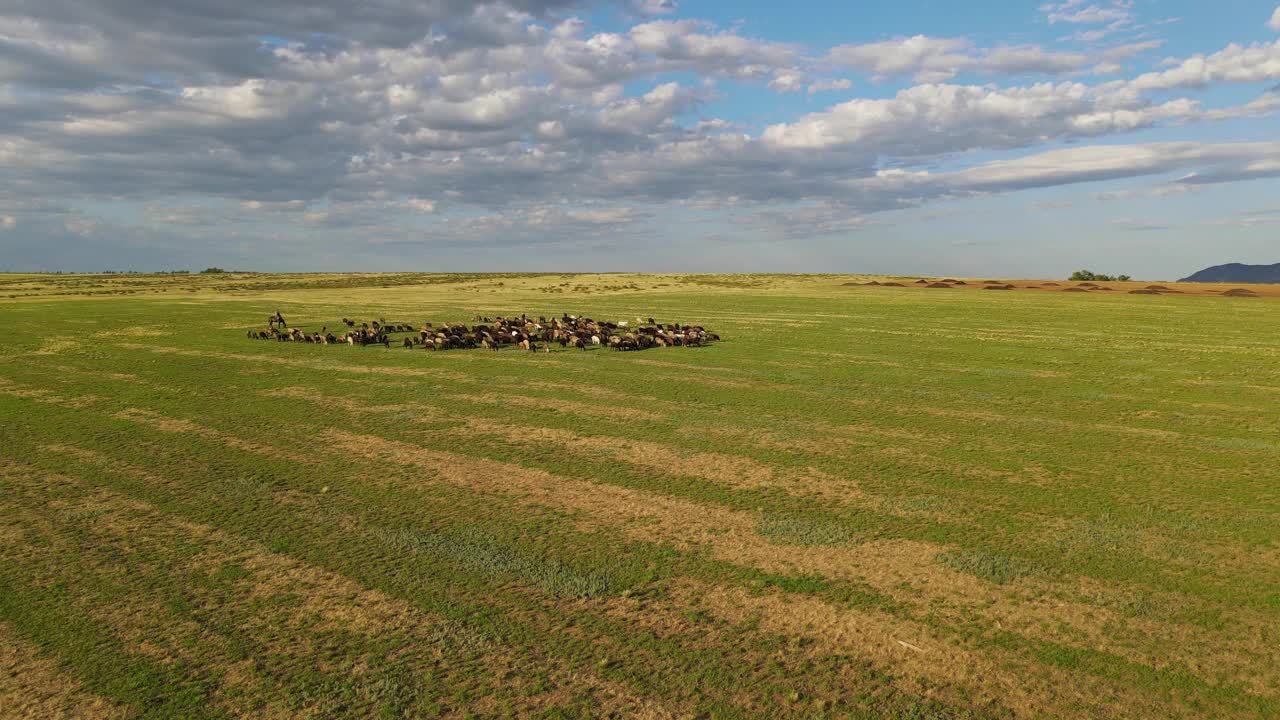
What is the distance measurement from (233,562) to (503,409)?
6392 mm

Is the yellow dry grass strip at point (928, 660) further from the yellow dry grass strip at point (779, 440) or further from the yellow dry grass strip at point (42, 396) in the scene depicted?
the yellow dry grass strip at point (42, 396)

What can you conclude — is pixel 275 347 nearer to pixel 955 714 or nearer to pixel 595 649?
pixel 595 649

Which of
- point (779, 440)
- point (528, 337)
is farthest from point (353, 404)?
point (528, 337)

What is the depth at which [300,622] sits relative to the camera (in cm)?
493

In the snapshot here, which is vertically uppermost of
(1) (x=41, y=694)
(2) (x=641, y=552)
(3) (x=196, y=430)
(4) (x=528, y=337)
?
(4) (x=528, y=337)

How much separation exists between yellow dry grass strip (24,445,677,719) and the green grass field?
0.03 metres

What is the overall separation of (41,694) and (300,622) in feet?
4.50

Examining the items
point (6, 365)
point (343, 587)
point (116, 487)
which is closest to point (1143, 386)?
point (343, 587)

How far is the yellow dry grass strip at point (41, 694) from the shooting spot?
156 inches

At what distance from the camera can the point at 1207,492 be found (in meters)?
7.64

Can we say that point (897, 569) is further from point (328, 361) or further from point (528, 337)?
point (528, 337)

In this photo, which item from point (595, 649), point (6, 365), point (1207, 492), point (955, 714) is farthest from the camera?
point (6, 365)

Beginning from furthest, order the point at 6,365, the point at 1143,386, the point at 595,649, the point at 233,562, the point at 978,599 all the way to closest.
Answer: the point at 6,365 → the point at 1143,386 → the point at 233,562 → the point at 978,599 → the point at 595,649

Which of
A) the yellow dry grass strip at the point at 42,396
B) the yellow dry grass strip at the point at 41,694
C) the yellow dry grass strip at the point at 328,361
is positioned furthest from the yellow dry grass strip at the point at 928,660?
the yellow dry grass strip at the point at 42,396
